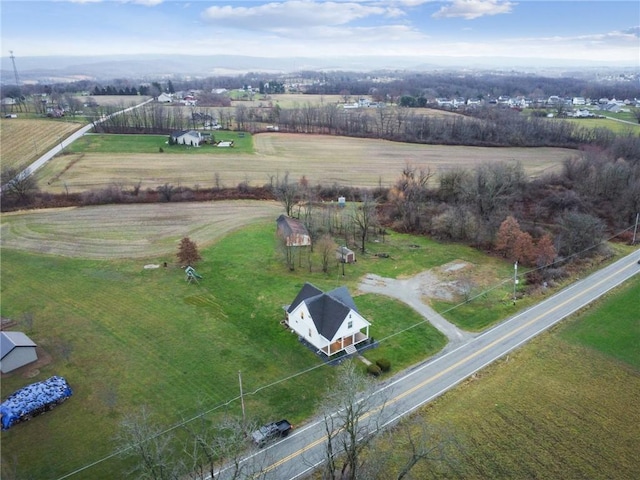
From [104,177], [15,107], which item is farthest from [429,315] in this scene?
[15,107]

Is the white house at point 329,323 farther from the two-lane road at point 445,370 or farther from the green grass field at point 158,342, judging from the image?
the two-lane road at point 445,370

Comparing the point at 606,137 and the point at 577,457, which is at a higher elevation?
the point at 606,137

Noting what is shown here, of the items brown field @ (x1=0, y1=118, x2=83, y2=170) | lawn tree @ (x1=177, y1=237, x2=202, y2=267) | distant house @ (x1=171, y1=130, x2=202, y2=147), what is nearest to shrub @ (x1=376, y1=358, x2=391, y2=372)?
lawn tree @ (x1=177, y1=237, x2=202, y2=267)

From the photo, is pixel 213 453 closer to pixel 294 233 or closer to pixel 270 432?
pixel 270 432

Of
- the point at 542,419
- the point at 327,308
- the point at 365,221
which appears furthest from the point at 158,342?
the point at 542,419

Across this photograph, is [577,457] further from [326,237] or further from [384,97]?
[384,97]

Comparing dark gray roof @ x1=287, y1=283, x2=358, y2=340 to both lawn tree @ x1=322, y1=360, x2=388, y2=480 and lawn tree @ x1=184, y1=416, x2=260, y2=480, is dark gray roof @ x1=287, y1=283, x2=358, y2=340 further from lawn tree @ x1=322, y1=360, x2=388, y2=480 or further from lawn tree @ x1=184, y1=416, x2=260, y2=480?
lawn tree @ x1=184, y1=416, x2=260, y2=480
